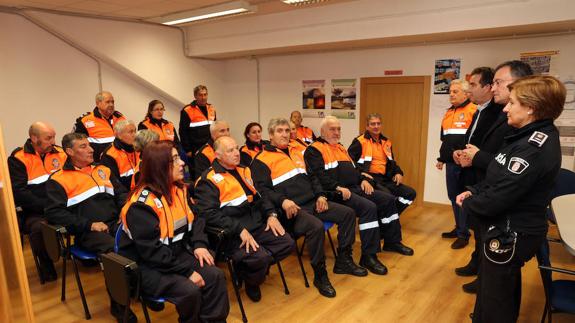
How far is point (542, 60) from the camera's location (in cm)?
435

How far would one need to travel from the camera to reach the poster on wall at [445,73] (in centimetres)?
487

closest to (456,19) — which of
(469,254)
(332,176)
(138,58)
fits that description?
(332,176)

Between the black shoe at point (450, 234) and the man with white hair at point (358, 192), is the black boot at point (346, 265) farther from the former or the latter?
the black shoe at point (450, 234)

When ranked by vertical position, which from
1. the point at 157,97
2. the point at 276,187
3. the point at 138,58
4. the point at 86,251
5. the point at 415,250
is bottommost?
the point at 415,250

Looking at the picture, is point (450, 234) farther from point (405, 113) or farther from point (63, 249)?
point (63, 249)

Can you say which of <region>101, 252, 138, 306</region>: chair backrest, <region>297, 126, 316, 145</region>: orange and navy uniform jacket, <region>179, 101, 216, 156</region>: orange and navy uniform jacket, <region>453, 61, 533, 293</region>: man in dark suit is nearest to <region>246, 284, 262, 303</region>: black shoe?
<region>101, 252, 138, 306</region>: chair backrest

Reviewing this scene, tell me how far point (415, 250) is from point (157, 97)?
183 inches

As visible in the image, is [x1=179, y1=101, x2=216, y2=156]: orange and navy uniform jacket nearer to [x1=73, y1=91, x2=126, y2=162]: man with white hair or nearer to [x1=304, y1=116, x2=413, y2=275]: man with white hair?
[x1=73, y1=91, x2=126, y2=162]: man with white hair

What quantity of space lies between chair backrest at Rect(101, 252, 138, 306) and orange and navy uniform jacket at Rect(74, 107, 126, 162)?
2.44m

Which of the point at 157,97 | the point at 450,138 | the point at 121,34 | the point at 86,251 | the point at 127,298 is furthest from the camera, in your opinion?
the point at 157,97

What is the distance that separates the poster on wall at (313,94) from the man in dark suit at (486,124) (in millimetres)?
3507

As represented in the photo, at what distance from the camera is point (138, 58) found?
18.9 feet

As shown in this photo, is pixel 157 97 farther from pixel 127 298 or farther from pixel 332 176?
pixel 127 298

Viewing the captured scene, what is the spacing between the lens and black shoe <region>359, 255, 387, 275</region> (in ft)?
11.0
